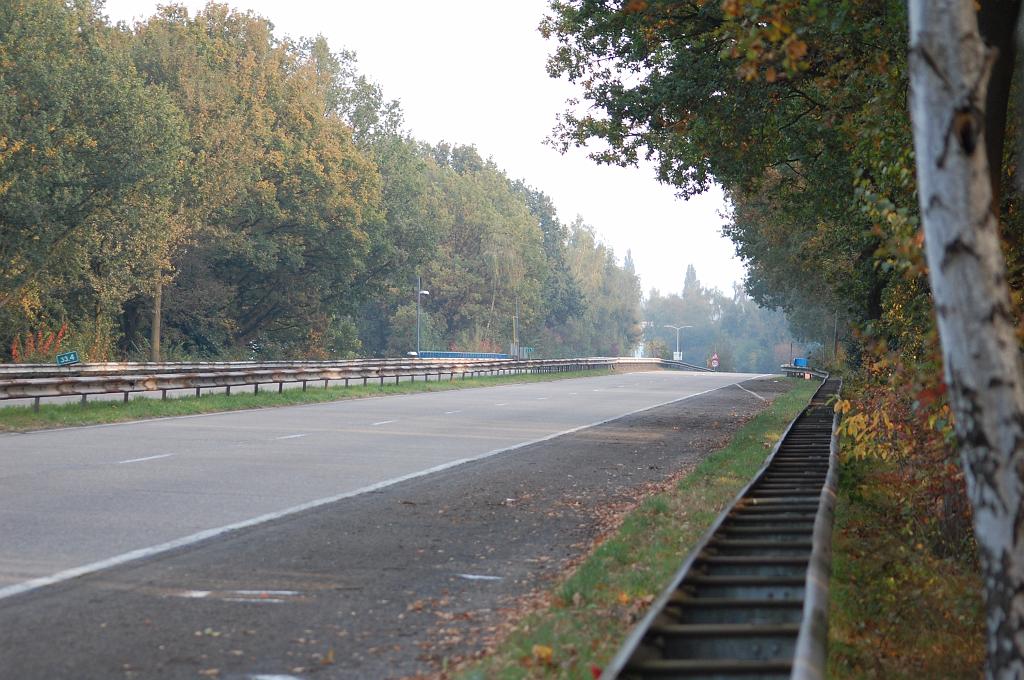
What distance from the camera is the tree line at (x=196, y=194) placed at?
46156mm

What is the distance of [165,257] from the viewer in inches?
2237

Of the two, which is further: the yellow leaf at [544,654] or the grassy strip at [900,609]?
the grassy strip at [900,609]

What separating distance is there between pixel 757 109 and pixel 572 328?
136 metres

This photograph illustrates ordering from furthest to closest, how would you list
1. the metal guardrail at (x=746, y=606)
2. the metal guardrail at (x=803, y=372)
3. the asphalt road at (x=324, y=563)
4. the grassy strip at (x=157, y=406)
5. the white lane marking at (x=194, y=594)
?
1. the metal guardrail at (x=803, y=372)
2. the grassy strip at (x=157, y=406)
3. the white lane marking at (x=194, y=594)
4. the asphalt road at (x=324, y=563)
5. the metal guardrail at (x=746, y=606)

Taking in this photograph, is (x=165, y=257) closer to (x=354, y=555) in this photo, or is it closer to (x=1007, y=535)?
(x=354, y=555)

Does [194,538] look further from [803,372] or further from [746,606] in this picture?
[803,372]

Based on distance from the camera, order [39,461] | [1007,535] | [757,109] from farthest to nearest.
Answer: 1. [757,109]
2. [39,461]
3. [1007,535]

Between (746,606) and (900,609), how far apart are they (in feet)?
7.56

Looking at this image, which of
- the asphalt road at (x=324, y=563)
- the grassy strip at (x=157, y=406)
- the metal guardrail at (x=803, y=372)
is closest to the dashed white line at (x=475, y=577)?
the asphalt road at (x=324, y=563)

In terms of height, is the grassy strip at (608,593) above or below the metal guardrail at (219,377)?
below

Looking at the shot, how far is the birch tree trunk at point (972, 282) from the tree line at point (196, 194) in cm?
4341

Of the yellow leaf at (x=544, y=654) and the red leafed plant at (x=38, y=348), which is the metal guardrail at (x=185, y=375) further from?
the yellow leaf at (x=544, y=654)

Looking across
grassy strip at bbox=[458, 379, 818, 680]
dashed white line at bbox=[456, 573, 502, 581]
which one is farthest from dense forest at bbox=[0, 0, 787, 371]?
dashed white line at bbox=[456, 573, 502, 581]

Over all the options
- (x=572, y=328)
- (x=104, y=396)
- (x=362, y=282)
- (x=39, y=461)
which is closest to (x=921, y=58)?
(x=39, y=461)
